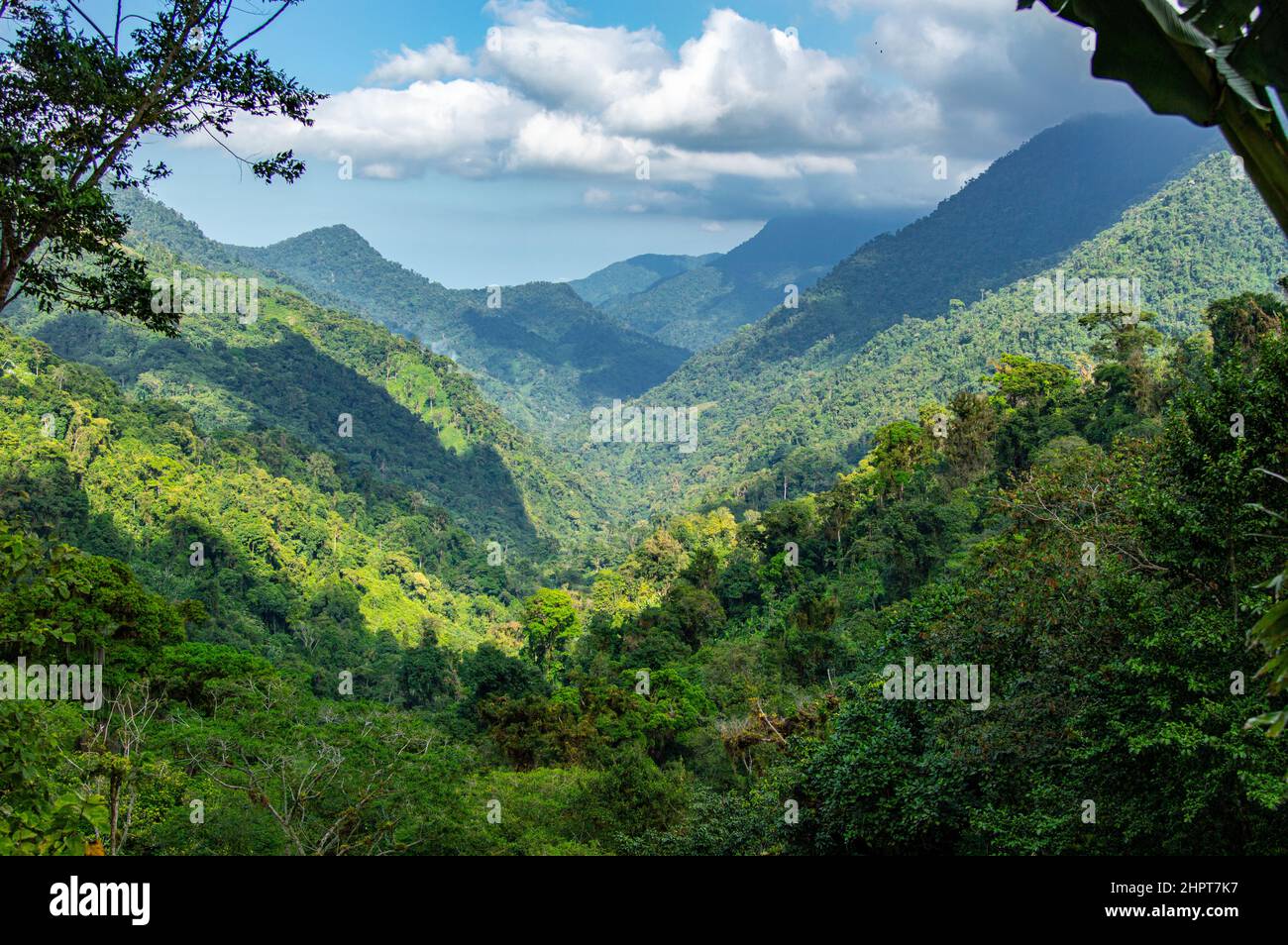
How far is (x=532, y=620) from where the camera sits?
38938 millimetres

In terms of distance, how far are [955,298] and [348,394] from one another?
76.6 meters

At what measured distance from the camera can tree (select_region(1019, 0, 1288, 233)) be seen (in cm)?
201

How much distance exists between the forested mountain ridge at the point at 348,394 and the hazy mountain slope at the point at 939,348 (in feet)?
55.4

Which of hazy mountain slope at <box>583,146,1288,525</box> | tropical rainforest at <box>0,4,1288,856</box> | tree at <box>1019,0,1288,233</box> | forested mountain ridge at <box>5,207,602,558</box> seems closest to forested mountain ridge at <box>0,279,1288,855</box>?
tropical rainforest at <box>0,4,1288,856</box>

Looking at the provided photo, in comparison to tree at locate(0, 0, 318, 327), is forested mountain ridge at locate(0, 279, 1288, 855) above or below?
below

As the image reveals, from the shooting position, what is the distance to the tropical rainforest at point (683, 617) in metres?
7.40

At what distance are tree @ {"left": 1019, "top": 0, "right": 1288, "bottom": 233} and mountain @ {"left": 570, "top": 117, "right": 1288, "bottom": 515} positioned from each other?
6743cm

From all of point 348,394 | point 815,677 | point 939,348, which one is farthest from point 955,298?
point 815,677

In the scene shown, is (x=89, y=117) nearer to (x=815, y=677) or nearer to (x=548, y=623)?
(x=815, y=677)

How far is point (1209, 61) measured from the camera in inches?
83.0

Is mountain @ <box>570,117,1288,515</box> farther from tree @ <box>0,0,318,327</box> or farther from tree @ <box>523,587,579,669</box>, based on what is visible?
tree @ <box>0,0,318,327</box>

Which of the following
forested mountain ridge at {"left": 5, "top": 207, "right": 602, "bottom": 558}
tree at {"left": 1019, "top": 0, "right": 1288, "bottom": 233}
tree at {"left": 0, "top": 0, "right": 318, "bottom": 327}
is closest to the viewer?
tree at {"left": 1019, "top": 0, "right": 1288, "bottom": 233}

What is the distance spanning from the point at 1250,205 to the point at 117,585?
3615 inches

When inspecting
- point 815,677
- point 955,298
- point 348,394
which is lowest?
point 815,677
